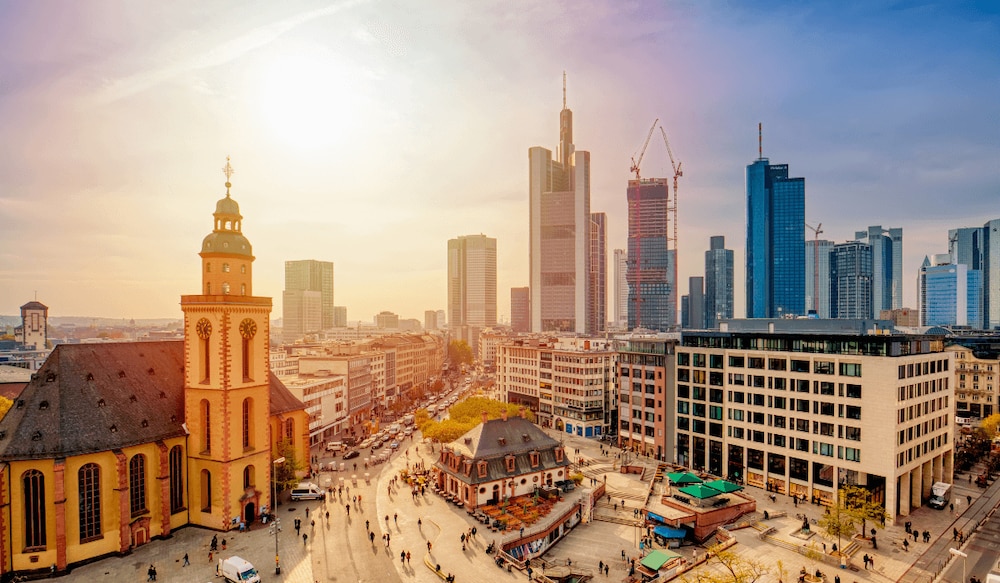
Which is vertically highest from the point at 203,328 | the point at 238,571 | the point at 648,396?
the point at 203,328

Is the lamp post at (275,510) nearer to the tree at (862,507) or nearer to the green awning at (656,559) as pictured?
the green awning at (656,559)

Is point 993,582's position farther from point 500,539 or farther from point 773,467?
point 500,539

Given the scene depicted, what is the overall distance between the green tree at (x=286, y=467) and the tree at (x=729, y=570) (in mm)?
47313

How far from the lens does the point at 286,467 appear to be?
224 ft

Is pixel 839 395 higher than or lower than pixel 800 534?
higher

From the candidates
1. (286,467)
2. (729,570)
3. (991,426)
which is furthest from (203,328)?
(991,426)

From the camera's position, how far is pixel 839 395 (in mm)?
69938

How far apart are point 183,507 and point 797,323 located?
334ft

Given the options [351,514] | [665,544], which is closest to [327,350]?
Result: [351,514]

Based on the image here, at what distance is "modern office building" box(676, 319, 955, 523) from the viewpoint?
66.6m

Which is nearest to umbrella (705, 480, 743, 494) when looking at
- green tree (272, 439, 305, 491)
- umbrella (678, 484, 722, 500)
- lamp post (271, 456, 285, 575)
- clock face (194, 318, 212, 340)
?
umbrella (678, 484, 722, 500)

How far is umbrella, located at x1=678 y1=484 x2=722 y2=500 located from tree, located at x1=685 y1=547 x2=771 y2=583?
9075 mm

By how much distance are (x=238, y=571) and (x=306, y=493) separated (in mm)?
23091

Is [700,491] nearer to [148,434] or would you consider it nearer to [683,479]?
[683,479]
